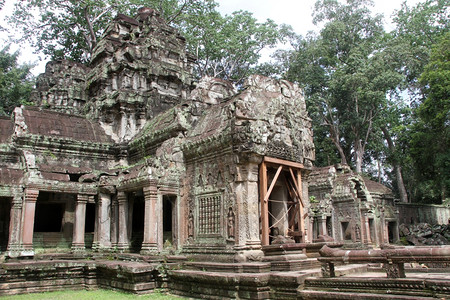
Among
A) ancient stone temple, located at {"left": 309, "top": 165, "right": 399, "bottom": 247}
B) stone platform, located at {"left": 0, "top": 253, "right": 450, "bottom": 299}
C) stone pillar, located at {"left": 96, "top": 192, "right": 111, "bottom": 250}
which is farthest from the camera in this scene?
ancient stone temple, located at {"left": 309, "top": 165, "right": 399, "bottom": 247}

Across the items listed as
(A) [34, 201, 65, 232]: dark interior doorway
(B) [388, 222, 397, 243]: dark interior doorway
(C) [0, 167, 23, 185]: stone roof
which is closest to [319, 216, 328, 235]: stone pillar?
(B) [388, 222, 397, 243]: dark interior doorway

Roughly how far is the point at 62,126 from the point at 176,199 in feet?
22.0

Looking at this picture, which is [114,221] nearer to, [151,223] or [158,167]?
[151,223]

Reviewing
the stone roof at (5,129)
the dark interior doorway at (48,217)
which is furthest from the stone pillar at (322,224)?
the stone roof at (5,129)

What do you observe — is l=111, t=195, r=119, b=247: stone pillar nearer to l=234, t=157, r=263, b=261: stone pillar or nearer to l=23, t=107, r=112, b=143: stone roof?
l=23, t=107, r=112, b=143: stone roof

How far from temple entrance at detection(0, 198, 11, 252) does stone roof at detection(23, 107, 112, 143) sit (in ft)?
8.69

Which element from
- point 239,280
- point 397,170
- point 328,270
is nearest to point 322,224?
point 239,280

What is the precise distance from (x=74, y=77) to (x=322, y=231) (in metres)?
15.4

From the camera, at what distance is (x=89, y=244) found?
14.8 m

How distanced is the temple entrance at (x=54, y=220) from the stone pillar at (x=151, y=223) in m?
4.12

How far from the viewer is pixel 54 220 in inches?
615

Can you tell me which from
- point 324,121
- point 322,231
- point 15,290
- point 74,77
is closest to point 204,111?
point 15,290

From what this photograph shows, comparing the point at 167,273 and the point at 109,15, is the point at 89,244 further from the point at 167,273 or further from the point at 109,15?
the point at 109,15

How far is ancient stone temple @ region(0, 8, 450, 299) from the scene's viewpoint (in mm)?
9352
